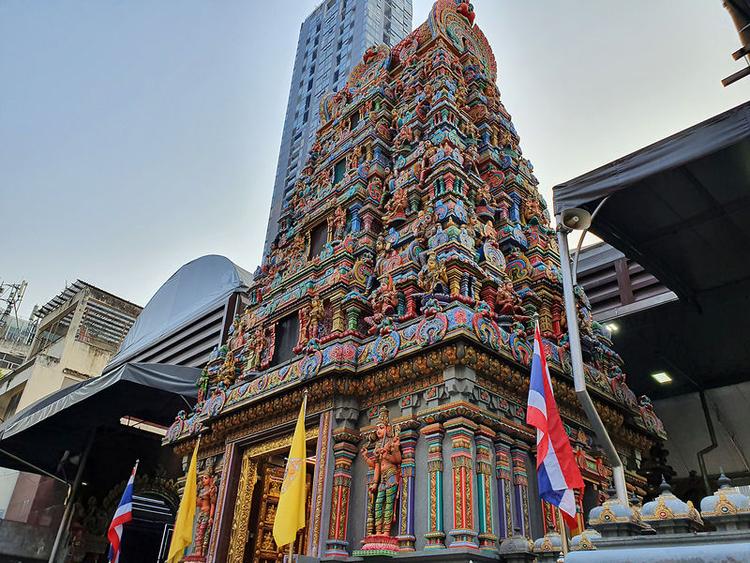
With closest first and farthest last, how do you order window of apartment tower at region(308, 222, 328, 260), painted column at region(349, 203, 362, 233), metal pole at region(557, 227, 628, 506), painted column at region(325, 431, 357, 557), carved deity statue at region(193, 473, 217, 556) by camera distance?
1. metal pole at region(557, 227, 628, 506)
2. painted column at region(325, 431, 357, 557)
3. carved deity statue at region(193, 473, 217, 556)
4. painted column at region(349, 203, 362, 233)
5. window of apartment tower at region(308, 222, 328, 260)

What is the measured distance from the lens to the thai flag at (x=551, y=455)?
8.01 metres

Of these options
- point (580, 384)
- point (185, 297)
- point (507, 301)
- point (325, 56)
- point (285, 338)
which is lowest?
point (580, 384)

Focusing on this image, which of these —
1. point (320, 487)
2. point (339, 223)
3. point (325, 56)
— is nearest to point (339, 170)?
point (339, 223)

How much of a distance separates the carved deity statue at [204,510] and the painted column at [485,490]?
7649 mm

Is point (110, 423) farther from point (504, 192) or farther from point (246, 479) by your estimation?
point (504, 192)

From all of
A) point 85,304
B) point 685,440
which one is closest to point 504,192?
point 685,440

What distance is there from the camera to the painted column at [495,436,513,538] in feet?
33.6

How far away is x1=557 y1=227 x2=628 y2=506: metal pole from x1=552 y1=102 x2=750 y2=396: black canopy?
170 cm

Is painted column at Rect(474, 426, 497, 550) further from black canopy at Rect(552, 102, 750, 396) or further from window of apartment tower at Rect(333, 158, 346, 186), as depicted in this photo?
window of apartment tower at Rect(333, 158, 346, 186)

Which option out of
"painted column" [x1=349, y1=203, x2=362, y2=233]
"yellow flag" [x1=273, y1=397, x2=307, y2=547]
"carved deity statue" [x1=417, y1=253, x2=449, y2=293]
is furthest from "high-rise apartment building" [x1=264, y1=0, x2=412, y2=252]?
→ "yellow flag" [x1=273, y1=397, x2=307, y2=547]

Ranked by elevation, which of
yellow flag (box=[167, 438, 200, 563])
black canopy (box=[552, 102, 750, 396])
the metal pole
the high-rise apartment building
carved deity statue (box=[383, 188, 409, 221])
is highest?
the high-rise apartment building

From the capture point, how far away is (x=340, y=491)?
38.2ft

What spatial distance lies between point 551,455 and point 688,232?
290 inches

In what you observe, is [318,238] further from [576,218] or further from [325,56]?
[325,56]
